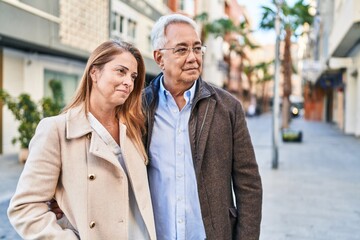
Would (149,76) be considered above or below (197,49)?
above

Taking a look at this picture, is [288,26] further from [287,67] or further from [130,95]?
[130,95]

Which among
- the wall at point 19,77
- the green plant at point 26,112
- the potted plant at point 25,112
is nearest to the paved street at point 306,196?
the potted plant at point 25,112

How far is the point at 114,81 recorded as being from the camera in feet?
6.26

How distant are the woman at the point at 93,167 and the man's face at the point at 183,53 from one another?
0.85 ft

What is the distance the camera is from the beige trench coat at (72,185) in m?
1.76

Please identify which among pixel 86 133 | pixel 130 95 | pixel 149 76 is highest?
pixel 149 76

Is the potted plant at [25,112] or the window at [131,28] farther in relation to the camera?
the window at [131,28]

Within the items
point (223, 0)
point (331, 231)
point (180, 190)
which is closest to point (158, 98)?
point (180, 190)

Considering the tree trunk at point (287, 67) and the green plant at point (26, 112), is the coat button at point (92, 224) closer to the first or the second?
the green plant at point (26, 112)

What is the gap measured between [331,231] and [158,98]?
421 cm

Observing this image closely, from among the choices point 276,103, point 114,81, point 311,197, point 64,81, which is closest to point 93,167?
point 114,81

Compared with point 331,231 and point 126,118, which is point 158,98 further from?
point 331,231

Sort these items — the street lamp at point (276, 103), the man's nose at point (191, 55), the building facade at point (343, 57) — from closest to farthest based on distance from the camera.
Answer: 1. the man's nose at point (191, 55)
2. the street lamp at point (276, 103)
3. the building facade at point (343, 57)

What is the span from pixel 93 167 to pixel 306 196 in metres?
6.70
